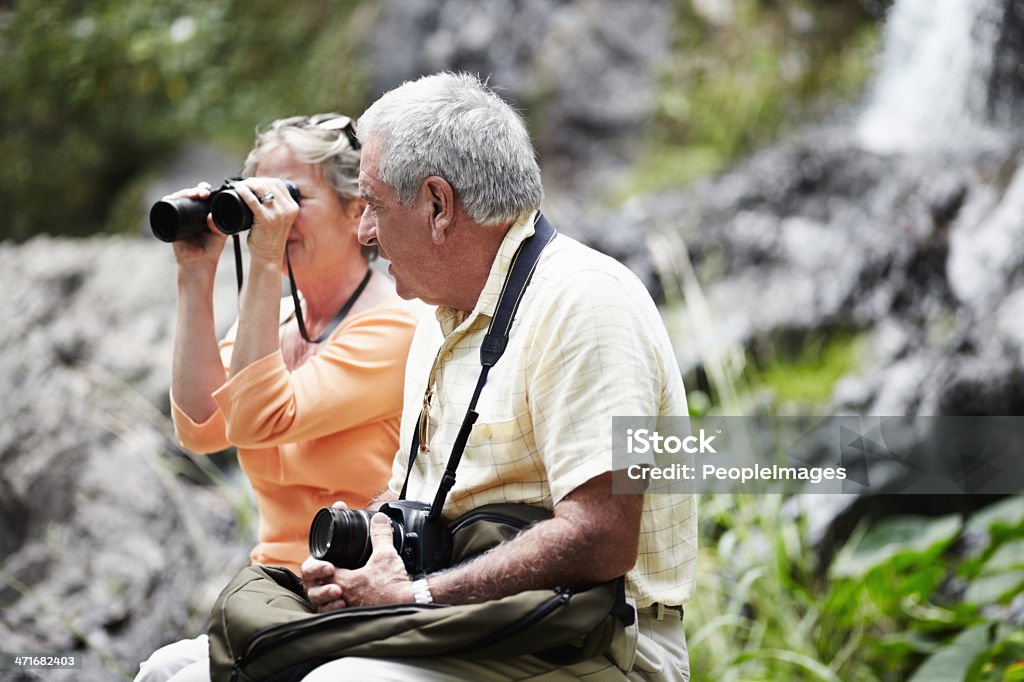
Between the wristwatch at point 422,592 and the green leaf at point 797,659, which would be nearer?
the wristwatch at point 422,592

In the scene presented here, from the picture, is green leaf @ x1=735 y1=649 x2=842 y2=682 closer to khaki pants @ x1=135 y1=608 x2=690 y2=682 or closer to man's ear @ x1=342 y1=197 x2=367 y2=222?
khaki pants @ x1=135 y1=608 x2=690 y2=682

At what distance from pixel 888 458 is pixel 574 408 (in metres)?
2.70

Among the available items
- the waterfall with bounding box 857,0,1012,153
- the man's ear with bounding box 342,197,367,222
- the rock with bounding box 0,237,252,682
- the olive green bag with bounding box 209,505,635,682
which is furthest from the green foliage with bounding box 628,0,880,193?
the olive green bag with bounding box 209,505,635,682

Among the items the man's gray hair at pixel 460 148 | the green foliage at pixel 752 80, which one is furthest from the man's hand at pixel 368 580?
the green foliage at pixel 752 80

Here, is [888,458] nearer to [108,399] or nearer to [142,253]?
[108,399]

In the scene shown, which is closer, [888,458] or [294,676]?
[294,676]

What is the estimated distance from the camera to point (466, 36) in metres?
6.34

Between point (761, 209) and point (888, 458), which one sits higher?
point (761, 209)

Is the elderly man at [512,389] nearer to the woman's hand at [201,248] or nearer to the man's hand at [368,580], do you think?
the man's hand at [368,580]

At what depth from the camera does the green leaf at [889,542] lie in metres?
3.02

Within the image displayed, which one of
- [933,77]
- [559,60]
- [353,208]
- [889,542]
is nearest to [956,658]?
[889,542]

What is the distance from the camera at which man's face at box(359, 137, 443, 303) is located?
166cm

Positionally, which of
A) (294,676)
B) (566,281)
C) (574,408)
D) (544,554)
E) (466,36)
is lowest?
(294,676)

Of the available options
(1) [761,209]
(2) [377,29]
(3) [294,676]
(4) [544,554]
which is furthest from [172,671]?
(2) [377,29]
